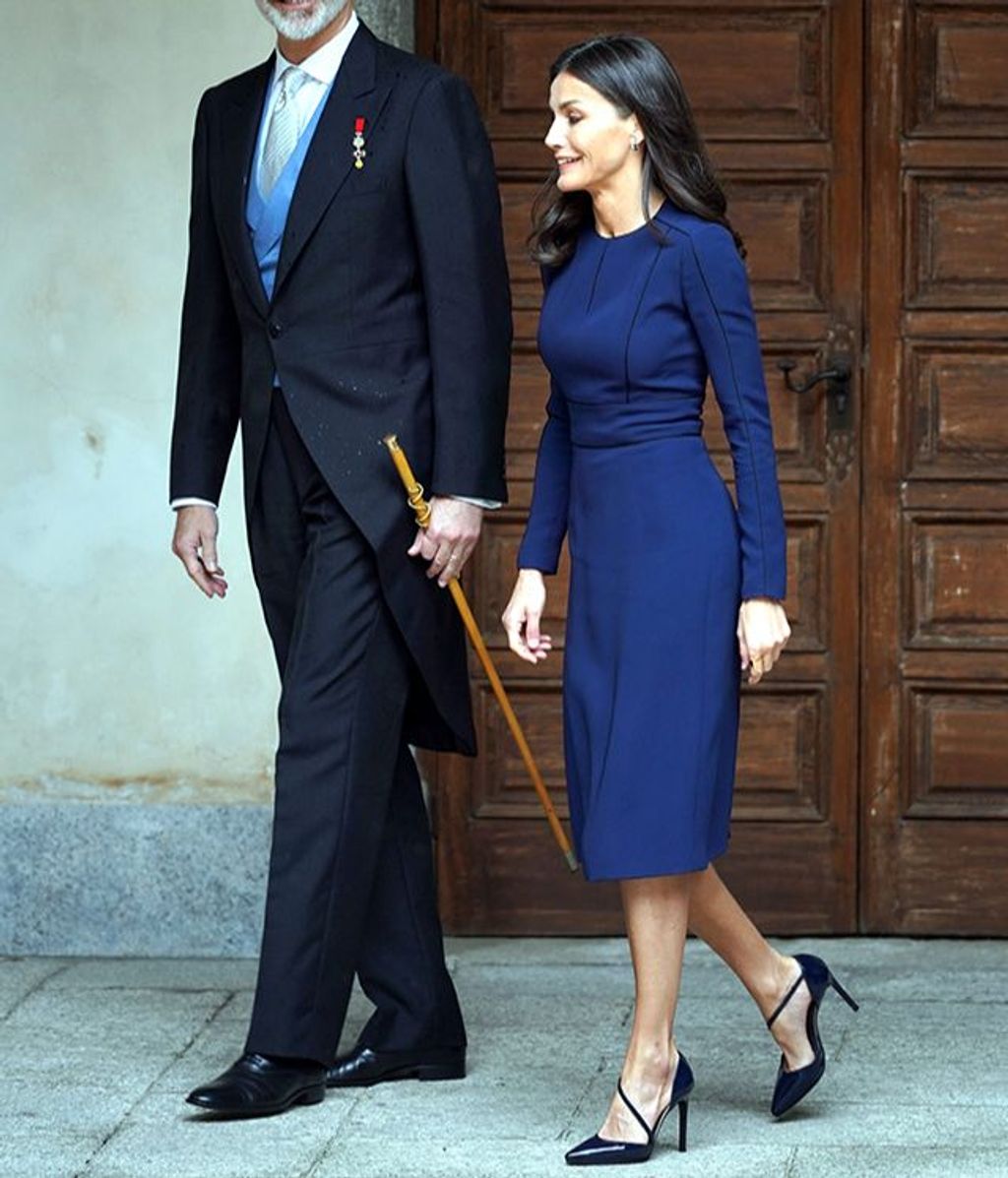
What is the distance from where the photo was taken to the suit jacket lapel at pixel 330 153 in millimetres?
5156

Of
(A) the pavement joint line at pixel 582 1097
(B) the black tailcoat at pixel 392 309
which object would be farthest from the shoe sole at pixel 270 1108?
(B) the black tailcoat at pixel 392 309

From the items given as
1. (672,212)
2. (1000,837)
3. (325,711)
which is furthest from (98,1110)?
(1000,837)

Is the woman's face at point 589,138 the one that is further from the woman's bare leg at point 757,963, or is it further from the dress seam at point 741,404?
the woman's bare leg at point 757,963

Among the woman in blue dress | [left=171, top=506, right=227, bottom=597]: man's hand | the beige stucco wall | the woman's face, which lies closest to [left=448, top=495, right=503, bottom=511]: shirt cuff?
the woman in blue dress

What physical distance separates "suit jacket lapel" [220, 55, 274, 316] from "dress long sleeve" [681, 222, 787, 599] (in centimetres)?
94

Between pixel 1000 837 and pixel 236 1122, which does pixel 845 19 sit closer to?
pixel 1000 837

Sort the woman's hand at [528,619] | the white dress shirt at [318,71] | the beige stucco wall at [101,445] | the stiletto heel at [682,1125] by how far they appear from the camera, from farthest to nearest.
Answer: the beige stucco wall at [101,445]
the white dress shirt at [318,71]
the woman's hand at [528,619]
the stiletto heel at [682,1125]

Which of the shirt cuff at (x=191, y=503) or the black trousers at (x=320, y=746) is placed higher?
the shirt cuff at (x=191, y=503)

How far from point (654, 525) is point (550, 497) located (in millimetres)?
289

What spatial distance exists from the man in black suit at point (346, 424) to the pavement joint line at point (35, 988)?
38.9 inches

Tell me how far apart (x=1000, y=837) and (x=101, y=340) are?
2.35 m

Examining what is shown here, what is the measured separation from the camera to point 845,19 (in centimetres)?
650

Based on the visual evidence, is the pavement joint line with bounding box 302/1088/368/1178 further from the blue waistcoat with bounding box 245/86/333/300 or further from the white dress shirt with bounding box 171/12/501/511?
the blue waistcoat with bounding box 245/86/333/300

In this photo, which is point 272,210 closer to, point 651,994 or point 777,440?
point 651,994
